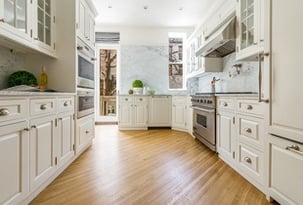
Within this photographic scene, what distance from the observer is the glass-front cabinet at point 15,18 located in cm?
179

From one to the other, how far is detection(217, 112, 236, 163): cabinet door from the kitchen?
12 mm

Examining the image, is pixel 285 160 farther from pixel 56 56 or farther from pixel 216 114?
pixel 56 56

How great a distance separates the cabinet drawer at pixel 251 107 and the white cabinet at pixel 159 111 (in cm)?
327

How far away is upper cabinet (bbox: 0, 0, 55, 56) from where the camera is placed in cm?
185

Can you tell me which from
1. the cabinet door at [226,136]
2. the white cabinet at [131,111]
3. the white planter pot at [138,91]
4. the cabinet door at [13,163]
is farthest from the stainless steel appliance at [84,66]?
the white planter pot at [138,91]

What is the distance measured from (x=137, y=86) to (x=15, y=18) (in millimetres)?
4008

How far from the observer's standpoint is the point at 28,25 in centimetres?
221

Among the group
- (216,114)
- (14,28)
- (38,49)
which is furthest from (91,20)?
(216,114)

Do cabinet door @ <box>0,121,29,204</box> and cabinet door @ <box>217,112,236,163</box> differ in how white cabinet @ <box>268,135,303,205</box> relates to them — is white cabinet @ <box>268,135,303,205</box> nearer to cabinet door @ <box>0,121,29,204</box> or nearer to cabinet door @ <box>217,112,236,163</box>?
cabinet door @ <box>217,112,236,163</box>

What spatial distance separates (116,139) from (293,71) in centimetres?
343

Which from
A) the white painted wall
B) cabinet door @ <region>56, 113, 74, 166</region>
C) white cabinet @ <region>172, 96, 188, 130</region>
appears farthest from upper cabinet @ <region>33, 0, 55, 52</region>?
the white painted wall

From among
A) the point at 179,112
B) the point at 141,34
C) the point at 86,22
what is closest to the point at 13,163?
the point at 86,22

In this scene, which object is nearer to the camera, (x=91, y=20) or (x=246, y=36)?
(x=246, y=36)

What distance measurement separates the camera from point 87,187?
2.06m
